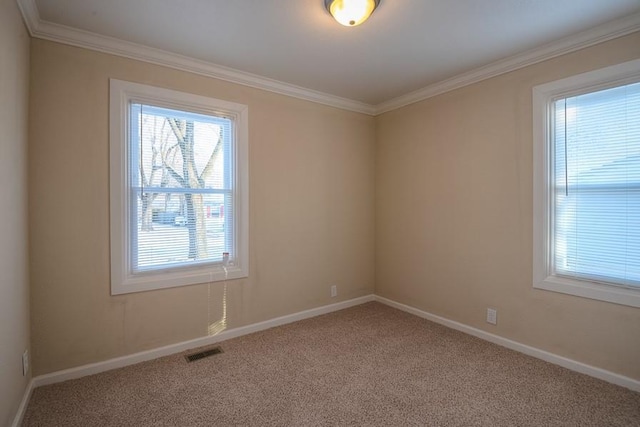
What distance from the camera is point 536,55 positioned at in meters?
2.59

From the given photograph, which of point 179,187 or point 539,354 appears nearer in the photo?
point 539,354

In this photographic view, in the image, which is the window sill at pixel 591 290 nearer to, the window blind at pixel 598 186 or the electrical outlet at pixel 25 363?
the window blind at pixel 598 186

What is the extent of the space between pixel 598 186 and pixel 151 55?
362cm

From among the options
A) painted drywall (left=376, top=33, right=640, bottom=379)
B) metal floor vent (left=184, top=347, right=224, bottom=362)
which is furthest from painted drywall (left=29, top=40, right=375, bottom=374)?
painted drywall (left=376, top=33, right=640, bottom=379)

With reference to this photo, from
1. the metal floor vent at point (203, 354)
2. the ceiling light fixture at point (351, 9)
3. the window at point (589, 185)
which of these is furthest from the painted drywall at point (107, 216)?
the window at point (589, 185)

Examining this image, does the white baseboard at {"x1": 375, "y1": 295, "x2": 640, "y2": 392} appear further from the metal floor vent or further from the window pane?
the window pane

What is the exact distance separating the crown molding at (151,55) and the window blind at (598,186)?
2293 millimetres

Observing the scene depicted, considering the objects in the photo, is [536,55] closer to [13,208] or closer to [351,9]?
[351,9]

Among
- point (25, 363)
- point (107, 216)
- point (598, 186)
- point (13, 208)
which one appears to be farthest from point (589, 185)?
point (25, 363)

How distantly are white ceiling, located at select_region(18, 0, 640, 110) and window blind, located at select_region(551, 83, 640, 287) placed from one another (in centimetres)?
59

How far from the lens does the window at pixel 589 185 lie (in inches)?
88.0

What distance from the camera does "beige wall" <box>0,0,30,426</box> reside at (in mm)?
1656

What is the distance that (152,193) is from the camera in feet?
8.80

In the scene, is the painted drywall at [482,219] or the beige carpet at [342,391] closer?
the beige carpet at [342,391]
